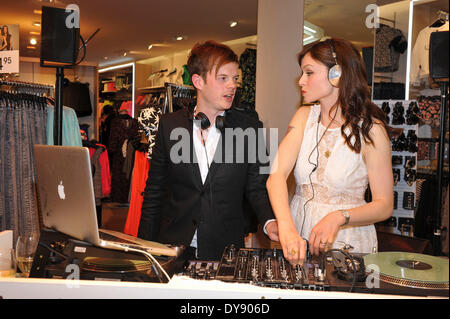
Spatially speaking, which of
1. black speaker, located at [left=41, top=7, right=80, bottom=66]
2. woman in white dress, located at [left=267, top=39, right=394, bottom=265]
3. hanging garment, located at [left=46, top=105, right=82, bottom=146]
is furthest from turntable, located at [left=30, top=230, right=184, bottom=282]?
hanging garment, located at [left=46, top=105, right=82, bottom=146]

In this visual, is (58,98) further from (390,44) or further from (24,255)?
(390,44)

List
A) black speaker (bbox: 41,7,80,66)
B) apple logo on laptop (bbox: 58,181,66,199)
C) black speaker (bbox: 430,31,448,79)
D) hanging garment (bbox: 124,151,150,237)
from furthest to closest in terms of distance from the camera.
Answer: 1. hanging garment (bbox: 124,151,150,237)
2. black speaker (bbox: 41,7,80,66)
3. apple logo on laptop (bbox: 58,181,66,199)
4. black speaker (bbox: 430,31,448,79)

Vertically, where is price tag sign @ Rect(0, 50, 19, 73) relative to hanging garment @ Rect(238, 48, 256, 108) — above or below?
below

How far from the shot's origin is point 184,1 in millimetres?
6031

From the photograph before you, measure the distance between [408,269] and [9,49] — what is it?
3.02 meters

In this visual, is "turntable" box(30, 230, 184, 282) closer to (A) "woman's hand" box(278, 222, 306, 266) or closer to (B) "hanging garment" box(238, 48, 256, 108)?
(A) "woman's hand" box(278, 222, 306, 266)

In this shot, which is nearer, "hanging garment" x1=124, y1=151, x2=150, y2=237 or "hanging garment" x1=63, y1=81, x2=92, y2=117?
"hanging garment" x1=124, y1=151, x2=150, y2=237

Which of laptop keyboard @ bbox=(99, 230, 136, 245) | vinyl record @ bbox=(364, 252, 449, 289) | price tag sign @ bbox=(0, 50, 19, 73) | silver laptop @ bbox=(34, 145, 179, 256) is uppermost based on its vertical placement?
price tag sign @ bbox=(0, 50, 19, 73)

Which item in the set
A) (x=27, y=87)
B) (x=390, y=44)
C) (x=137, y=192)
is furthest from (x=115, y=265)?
(x=390, y=44)

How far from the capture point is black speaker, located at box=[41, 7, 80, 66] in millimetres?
2422

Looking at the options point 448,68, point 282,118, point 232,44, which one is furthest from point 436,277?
point 232,44

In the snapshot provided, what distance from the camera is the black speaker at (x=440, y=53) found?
0.70 meters

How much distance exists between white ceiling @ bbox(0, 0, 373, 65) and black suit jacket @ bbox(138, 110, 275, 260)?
2158 millimetres

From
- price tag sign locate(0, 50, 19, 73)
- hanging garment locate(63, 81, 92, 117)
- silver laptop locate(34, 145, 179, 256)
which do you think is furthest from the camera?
hanging garment locate(63, 81, 92, 117)
